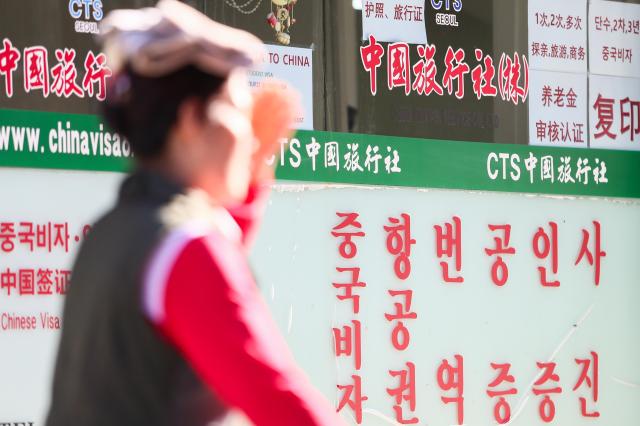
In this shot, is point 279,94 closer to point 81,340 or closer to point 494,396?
point 81,340

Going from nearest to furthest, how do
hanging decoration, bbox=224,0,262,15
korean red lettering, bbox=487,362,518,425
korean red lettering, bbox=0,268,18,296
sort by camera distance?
korean red lettering, bbox=0,268,18,296 < hanging decoration, bbox=224,0,262,15 < korean red lettering, bbox=487,362,518,425

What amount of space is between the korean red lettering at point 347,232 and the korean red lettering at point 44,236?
1.19 m

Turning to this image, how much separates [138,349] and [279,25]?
3.41 metres

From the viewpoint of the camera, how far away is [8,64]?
425cm

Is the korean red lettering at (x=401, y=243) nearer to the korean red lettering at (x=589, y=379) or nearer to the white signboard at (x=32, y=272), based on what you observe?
the korean red lettering at (x=589, y=379)

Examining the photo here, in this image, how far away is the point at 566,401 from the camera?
557 centimetres

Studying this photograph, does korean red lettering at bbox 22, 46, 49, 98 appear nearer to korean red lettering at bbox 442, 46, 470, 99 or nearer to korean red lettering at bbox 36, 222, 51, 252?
korean red lettering at bbox 36, 222, 51, 252

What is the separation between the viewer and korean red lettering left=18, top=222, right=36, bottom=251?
428 centimetres

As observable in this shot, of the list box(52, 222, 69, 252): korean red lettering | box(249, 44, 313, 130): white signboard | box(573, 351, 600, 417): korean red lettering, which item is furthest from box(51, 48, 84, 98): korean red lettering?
box(573, 351, 600, 417): korean red lettering

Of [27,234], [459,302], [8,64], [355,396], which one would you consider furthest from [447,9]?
[27,234]

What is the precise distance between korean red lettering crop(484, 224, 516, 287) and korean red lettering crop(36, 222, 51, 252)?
6.50 ft

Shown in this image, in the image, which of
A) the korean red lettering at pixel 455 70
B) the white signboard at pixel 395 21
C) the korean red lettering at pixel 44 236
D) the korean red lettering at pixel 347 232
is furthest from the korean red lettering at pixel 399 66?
the korean red lettering at pixel 44 236

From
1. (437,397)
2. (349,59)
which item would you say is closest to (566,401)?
(437,397)

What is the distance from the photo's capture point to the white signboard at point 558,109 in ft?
18.2
